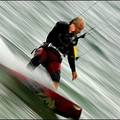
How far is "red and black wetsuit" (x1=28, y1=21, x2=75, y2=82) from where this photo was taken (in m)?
13.0

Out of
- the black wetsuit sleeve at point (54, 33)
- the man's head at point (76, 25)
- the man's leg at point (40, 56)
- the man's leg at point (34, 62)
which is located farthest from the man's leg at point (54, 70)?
the man's head at point (76, 25)

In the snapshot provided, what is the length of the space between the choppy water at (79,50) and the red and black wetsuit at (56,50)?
61cm

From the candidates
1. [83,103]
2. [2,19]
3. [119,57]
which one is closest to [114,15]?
[119,57]

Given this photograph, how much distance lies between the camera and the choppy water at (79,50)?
14587 millimetres

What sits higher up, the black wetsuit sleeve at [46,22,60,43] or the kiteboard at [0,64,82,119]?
the black wetsuit sleeve at [46,22,60,43]

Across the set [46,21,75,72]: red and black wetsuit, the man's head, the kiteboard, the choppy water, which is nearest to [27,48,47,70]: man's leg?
[46,21,75,72]: red and black wetsuit

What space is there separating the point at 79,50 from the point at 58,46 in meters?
12.0

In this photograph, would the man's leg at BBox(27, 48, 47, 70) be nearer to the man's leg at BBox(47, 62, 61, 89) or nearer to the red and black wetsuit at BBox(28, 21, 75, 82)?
the red and black wetsuit at BBox(28, 21, 75, 82)

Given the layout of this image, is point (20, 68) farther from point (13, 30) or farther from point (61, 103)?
point (13, 30)

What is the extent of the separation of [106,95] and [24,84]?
22.5 feet

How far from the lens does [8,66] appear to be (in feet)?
44.3

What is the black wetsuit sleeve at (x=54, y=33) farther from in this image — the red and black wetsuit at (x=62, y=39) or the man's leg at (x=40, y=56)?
the man's leg at (x=40, y=56)

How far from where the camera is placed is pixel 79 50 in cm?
2503

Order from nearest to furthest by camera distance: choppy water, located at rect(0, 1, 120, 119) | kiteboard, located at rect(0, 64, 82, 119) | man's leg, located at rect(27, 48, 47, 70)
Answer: kiteboard, located at rect(0, 64, 82, 119) → man's leg, located at rect(27, 48, 47, 70) → choppy water, located at rect(0, 1, 120, 119)
